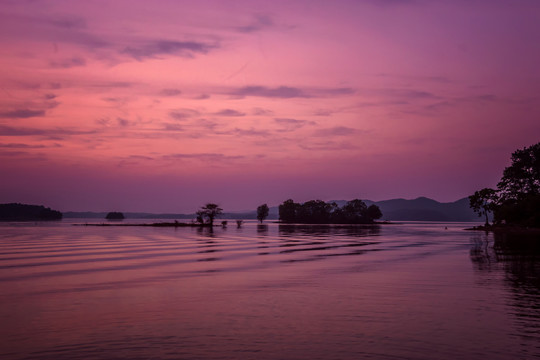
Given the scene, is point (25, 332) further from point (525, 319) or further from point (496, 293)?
point (496, 293)

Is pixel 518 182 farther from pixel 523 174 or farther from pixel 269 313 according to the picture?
pixel 269 313

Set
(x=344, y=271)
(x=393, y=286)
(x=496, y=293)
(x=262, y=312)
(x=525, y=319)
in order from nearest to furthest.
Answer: (x=525, y=319) → (x=262, y=312) → (x=496, y=293) → (x=393, y=286) → (x=344, y=271)

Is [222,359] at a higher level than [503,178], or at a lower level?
lower

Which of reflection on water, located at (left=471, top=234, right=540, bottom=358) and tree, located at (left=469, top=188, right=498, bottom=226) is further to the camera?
tree, located at (left=469, top=188, right=498, bottom=226)

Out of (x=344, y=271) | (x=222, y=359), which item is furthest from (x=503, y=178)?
(x=222, y=359)

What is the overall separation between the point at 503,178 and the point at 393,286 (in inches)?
5834

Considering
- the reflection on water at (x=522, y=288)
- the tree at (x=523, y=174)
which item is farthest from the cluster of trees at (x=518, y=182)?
the reflection on water at (x=522, y=288)

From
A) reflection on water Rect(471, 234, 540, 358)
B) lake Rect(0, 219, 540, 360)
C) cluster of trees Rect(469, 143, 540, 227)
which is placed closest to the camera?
lake Rect(0, 219, 540, 360)

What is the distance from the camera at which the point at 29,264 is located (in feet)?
123

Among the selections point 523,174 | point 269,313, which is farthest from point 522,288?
point 523,174

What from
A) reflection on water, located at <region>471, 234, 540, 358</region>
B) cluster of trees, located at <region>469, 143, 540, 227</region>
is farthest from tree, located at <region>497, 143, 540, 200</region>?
reflection on water, located at <region>471, 234, 540, 358</region>

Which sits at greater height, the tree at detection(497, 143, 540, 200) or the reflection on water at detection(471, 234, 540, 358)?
the tree at detection(497, 143, 540, 200)

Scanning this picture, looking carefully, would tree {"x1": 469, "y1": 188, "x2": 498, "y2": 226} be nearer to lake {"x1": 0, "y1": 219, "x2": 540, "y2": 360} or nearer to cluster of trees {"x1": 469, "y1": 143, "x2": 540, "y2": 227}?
cluster of trees {"x1": 469, "y1": 143, "x2": 540, "y2": 227}

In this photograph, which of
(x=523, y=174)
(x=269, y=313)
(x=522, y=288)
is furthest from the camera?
(x=523, y=174)
